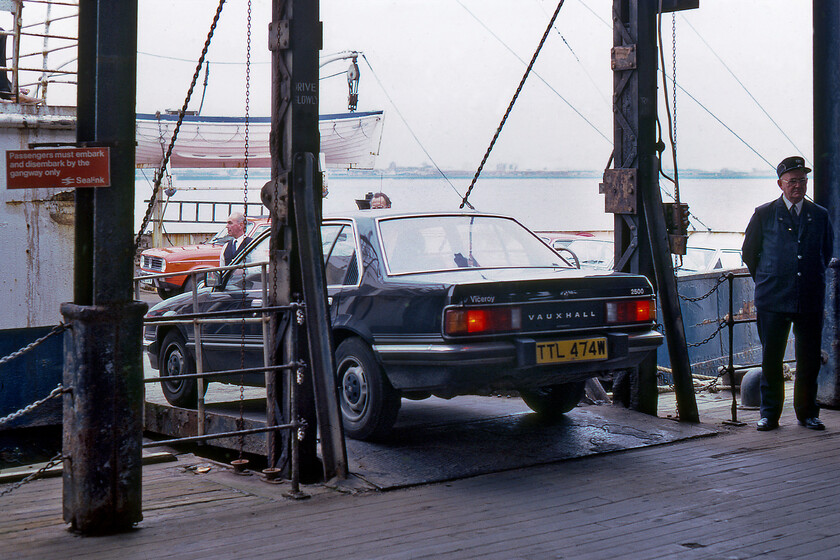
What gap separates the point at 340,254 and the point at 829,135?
4475mm

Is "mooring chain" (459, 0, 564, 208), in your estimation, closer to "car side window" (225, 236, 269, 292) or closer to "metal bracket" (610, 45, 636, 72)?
"metal bracket" (610, 45, 636, 72)

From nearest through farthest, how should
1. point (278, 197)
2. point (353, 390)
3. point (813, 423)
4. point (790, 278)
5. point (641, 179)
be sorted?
point (278, 197) → point (353, 390) → point (790, 278) → point (813, 423) → point (641, 179)

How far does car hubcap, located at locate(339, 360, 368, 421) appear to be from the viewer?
21.5 feet

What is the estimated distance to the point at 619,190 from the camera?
7855 mm

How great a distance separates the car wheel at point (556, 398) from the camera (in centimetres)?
748

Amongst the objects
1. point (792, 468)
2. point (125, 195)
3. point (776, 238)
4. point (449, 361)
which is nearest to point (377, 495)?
point (449, 361)

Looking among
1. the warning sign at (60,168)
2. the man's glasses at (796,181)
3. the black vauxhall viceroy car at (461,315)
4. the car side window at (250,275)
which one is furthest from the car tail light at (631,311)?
the warning sign at (60,168)

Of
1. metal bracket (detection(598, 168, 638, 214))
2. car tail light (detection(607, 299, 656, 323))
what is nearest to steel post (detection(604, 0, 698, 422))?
metal bracket (detection(598, 168, 638, 214))

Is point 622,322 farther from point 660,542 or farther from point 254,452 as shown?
point 254,452

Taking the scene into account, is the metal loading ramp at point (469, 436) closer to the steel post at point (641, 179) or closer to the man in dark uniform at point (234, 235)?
the steel post at point (641, 179)

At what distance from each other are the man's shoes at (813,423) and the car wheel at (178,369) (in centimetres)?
534

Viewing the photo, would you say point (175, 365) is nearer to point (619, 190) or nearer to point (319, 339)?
point (319, 339)

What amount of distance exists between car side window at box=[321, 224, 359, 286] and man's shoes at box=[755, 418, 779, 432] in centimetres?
337

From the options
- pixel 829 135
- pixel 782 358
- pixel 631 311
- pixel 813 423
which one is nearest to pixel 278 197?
pixel 631 311
